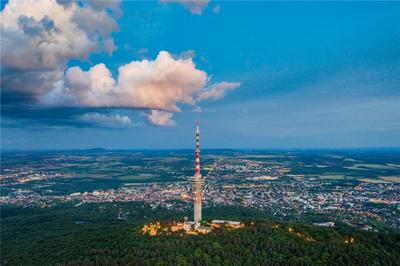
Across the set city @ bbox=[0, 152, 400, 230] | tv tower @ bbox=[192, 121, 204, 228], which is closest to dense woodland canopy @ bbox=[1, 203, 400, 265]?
tv tower @ bbox=[192, 121, 204, 228]

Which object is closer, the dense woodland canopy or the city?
the dense woodland canopy

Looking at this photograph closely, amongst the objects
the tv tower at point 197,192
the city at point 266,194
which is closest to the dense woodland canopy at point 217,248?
the tv tower at point 197,192

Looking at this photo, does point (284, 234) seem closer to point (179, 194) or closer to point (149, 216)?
point (149, 216)

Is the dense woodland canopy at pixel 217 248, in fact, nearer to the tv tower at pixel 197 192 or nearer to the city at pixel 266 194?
the tv tower at pixel 197 192

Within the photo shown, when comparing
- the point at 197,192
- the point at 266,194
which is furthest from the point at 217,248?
the point at 266,194

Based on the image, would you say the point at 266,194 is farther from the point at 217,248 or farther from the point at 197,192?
the point at 217,248

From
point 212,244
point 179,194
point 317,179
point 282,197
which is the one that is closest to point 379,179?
point 317,179

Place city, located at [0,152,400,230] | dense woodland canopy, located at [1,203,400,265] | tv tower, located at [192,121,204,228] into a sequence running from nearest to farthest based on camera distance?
dense woodland canopy, located at [1,203,400,265], tv tower, located at [192,121,204,228], city, located at [0,152,400,230]

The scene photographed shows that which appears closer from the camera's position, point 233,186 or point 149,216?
point 149,216

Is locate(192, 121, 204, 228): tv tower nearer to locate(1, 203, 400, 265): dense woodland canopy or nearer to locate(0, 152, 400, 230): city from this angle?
locate(1, 203, 400, 265): dense woodland canopy

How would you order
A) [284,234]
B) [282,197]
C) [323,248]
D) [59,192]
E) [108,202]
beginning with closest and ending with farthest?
[323,248], [284,234], [108,202], [282,197], [59,192]

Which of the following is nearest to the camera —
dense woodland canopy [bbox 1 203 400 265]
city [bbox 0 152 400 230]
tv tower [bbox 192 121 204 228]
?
dense woodland canopy [bbox 1 203 400 265]
